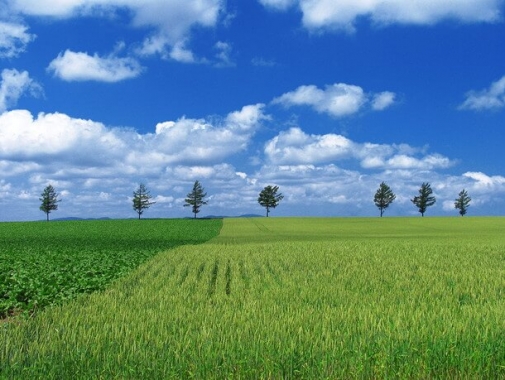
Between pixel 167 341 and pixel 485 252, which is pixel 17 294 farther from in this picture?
pixel 485 252

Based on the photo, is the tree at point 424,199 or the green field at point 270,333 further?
the tree at point 424,199

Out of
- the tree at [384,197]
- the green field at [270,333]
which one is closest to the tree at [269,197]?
the tree at [384,197]

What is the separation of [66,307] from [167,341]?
4963mm

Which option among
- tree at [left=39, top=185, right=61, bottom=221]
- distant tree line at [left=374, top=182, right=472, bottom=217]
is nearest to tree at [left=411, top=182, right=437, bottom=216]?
distant tree line at [left=374, top=182, right=472, bottom=217]

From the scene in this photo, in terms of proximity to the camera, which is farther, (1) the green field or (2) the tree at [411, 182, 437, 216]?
(2) the tree at [411, 182, 437, 216]

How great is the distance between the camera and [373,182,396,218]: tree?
14738 centimetres

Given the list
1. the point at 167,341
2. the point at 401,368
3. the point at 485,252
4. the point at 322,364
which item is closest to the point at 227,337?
the point at 167,341

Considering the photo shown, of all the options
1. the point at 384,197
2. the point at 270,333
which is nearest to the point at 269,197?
the point at 384,197

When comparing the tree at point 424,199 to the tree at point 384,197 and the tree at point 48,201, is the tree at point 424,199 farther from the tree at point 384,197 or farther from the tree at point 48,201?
the tree at point 48,201

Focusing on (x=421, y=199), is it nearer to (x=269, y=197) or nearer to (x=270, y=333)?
(x=269, y=197)

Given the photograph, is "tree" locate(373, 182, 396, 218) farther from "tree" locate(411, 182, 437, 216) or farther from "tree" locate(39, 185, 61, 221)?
"tree" locate(39, 185, 61, 221)

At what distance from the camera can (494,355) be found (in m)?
8.18

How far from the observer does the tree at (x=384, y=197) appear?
14738 cm

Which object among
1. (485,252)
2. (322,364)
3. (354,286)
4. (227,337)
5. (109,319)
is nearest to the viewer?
(322,364)
